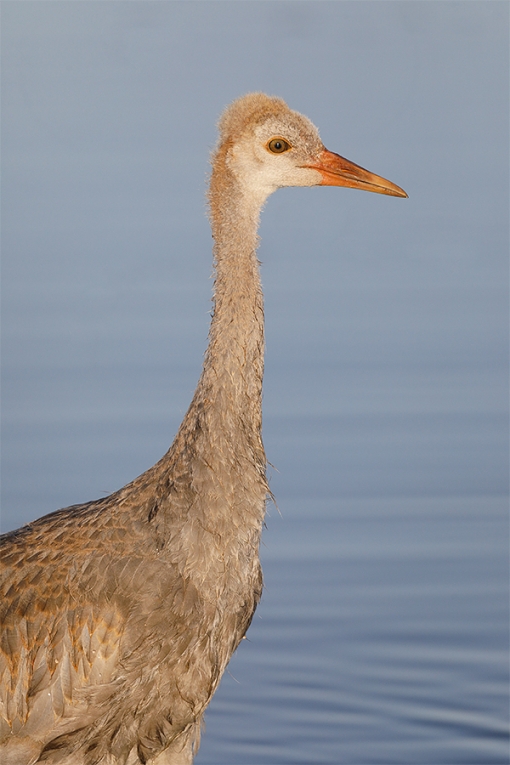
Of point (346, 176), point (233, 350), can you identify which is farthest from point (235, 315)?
point (346, 176)

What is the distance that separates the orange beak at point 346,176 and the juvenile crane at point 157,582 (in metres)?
0.48

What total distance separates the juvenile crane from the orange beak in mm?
477

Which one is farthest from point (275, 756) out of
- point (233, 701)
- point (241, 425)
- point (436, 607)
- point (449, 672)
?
point (241, 425)

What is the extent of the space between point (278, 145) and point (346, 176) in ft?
1.15

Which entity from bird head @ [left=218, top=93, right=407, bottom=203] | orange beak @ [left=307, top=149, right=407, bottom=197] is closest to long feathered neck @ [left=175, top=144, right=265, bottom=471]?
bird head @ [left=218, top=93, right=407, bottom=203]

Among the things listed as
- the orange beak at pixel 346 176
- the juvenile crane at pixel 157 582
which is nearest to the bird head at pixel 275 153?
the orange beak at pixel 346 176

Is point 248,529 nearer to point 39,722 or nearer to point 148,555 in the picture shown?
point 148,555

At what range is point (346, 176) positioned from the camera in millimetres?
6863

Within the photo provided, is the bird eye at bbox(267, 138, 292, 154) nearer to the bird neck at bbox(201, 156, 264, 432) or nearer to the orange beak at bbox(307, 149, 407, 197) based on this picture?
the orange beak at bbox(307, 149, 407, 197)

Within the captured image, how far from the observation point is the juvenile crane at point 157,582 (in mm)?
6219

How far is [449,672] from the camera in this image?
9008 mm

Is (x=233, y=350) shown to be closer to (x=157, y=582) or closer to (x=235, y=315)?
(x=235, y=315)

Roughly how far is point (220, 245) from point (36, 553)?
4.64 ft

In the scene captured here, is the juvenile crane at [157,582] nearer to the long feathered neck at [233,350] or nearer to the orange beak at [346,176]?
the long feathered neck at [233,350]
